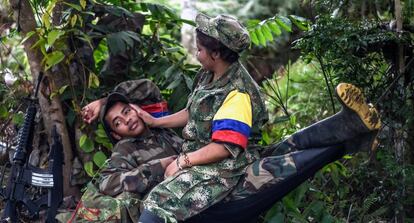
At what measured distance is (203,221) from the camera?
3.78 m

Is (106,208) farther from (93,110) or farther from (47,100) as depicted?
(47,100)

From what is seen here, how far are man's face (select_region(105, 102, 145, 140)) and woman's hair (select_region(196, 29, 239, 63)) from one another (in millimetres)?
707

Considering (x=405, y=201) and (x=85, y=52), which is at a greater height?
(x=85, y=52)

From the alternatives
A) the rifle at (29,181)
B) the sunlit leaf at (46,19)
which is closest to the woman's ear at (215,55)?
the sunlit leaf at (46,19)

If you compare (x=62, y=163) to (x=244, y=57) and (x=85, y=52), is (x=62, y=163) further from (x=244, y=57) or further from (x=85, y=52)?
(x=244, y=57)

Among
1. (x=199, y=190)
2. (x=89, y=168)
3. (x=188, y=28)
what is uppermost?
(x=199, y=190)

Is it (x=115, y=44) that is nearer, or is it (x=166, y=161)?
(x=166, y=161)

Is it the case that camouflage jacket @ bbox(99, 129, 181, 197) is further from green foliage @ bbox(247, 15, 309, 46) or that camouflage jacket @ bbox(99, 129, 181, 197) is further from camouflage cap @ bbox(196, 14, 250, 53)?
green foliage @ bbox(247, 15, 309, 46)

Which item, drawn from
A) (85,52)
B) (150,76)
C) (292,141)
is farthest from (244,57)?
(292,141)

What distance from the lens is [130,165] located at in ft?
13.5

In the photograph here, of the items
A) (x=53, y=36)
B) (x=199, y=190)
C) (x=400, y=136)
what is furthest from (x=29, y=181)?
(x=400, y=136)

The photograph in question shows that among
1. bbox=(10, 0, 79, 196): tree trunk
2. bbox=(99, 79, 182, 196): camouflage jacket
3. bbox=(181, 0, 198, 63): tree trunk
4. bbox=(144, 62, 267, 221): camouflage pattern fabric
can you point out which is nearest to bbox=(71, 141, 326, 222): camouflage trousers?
bbox=(144, 62, 267, 221): camouflage pattern fabric

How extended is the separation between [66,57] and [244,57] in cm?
196

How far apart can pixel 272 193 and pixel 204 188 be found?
0.38 m
